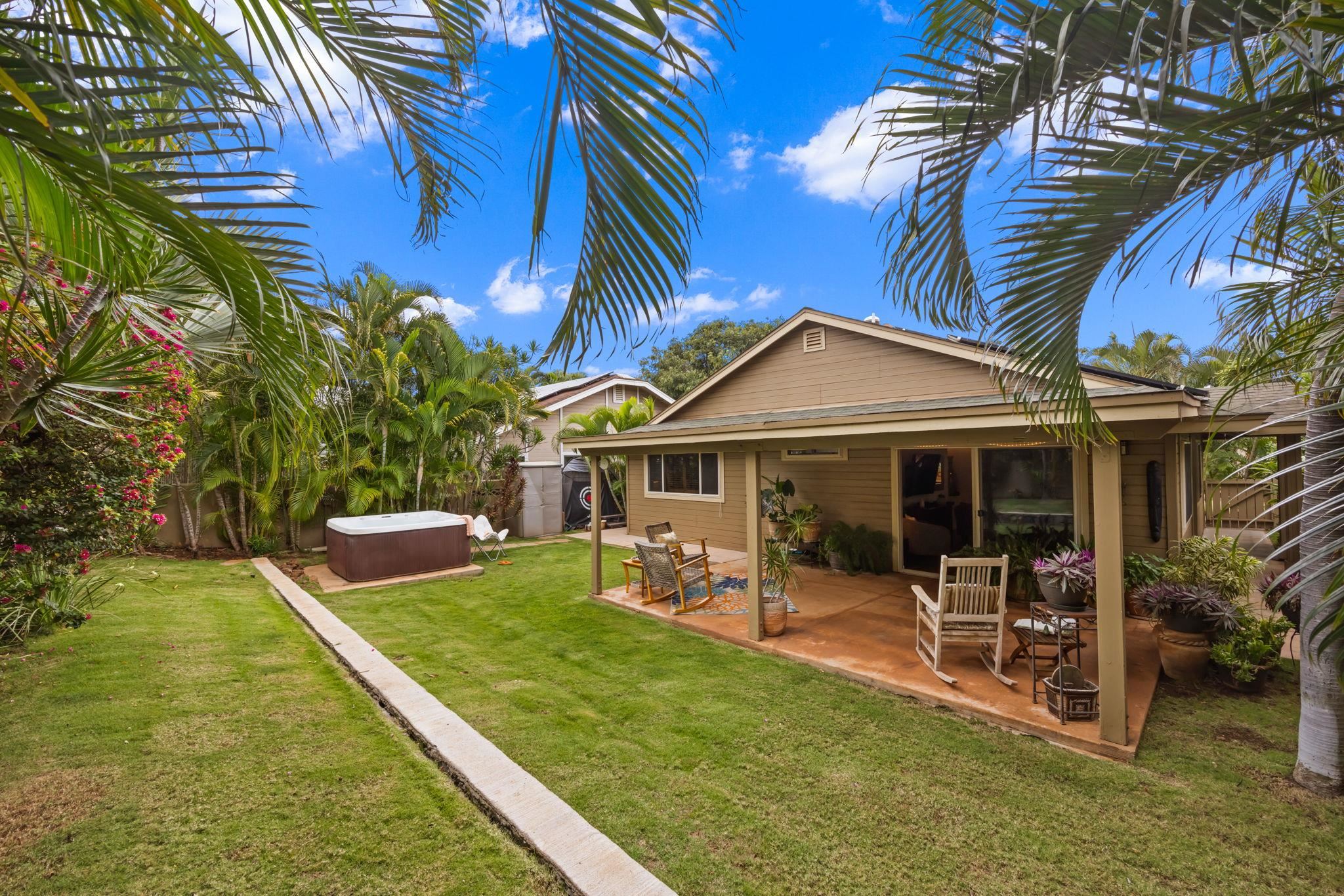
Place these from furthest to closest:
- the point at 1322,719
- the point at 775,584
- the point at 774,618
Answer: the point at 775,584, the point at 774,618, the point at 1322,719

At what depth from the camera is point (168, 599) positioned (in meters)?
6.95

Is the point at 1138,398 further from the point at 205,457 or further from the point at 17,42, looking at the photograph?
the point at 205,457

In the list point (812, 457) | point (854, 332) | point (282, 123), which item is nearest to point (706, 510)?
point (812, 457)

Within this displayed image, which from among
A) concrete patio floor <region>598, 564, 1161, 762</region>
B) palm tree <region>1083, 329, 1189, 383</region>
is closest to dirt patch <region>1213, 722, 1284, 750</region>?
concrete patio floor <region>598, 564, 1161, 762</region>

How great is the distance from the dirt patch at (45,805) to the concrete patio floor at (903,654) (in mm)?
4748

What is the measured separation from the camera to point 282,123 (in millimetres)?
1371

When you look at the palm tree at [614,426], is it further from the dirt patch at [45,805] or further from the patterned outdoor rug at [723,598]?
the dirt patch at [45,805]

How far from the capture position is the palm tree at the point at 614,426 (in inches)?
555

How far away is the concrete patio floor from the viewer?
4.10 m

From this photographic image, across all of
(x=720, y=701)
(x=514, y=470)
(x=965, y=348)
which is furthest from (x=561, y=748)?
(x=514, y=470)

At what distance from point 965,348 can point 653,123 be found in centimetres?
781

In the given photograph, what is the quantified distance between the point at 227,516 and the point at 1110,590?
44.0 feet

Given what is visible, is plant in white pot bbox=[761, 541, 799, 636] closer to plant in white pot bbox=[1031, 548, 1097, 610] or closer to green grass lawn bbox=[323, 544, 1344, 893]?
green grass lawn bbox=[323, 544, 1344, 893]

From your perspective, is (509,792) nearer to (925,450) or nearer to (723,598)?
(723,598)
